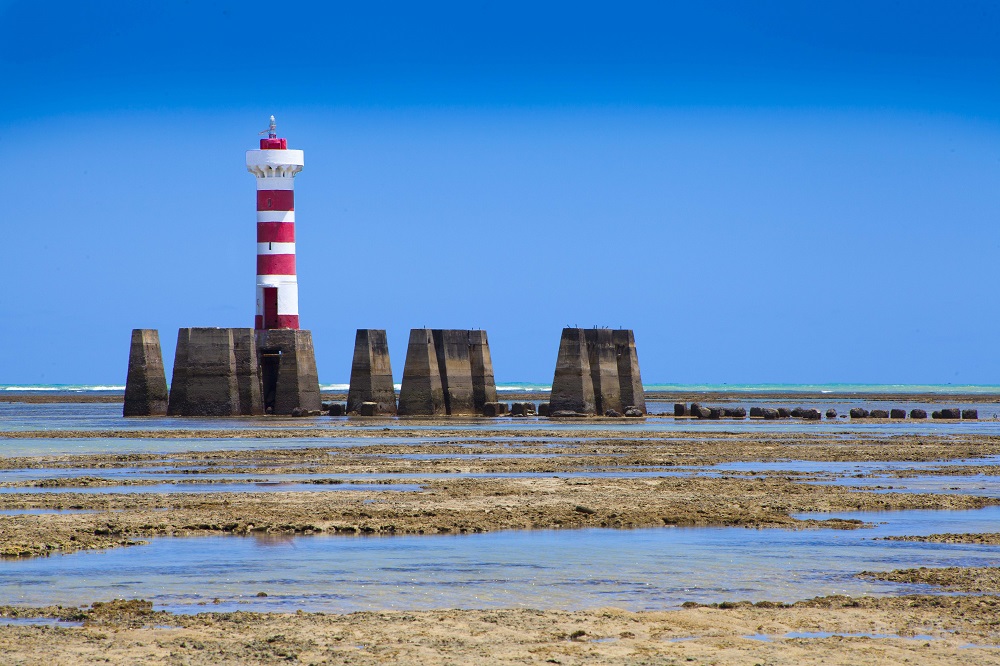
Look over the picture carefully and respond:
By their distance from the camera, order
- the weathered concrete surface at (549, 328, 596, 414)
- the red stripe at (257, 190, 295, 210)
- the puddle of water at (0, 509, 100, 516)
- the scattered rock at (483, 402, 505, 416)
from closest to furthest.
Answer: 1. the puddle of water at (0, 509, 100, 516)
2. the weathered concrete surface at (549, 328, 596, 414)
3. the red stripe at (257, 190, 295, 210)
4. the scattered rock at (483, 402, 505, 416)

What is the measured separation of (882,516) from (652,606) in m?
6.86

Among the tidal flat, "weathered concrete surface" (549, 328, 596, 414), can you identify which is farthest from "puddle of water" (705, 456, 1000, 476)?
"weathered concrete surface" (549, 328, 596, 414)

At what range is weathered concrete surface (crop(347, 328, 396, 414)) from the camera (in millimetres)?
47250

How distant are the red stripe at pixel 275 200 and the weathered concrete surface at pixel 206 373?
533 cm

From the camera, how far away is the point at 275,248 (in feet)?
157

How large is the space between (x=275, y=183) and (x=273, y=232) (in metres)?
1.95

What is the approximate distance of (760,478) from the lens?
2161cm

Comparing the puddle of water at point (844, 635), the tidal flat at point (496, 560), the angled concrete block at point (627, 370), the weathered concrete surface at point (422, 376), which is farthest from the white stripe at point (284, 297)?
the puddle of water at point (844, 635)

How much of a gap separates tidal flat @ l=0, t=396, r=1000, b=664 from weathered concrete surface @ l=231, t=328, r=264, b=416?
66.1ft

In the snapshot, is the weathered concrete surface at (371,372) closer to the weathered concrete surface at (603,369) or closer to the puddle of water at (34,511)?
the weathered concrete surface at (603,369)

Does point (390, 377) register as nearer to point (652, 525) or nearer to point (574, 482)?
point (574, 482)

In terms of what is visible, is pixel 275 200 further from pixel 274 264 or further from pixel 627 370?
pixel 627 370

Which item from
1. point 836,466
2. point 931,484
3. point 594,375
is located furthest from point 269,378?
point 931,484

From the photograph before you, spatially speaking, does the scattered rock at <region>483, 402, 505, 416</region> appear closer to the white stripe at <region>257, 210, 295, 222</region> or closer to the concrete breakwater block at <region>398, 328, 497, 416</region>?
the concrete breakwater block at <region>398, 328, 497, 416</region>
